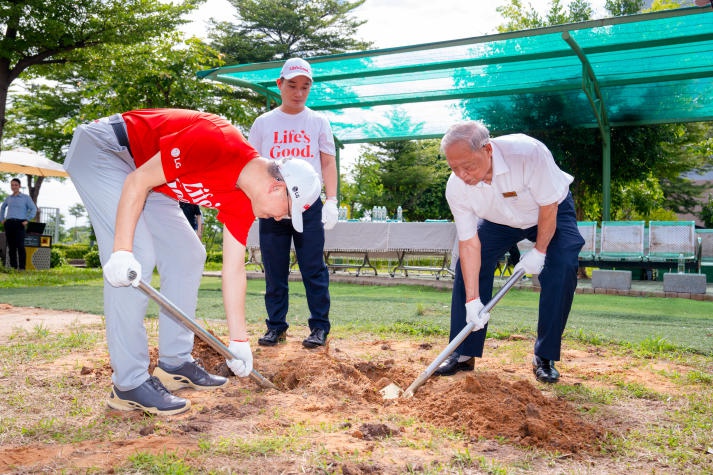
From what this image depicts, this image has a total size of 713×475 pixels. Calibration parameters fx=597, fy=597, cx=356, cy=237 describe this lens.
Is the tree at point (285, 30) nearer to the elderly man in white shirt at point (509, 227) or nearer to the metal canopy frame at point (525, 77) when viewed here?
the metal canopy frame at point (525, 77)

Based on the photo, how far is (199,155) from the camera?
228 centimetres

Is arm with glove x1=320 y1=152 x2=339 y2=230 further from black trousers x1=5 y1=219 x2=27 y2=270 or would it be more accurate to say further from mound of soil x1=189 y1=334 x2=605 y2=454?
black trousers x1=5 y1=219 x2=27 y2=270

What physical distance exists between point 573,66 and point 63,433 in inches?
386

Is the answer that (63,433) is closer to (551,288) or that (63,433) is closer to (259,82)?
(551,288)

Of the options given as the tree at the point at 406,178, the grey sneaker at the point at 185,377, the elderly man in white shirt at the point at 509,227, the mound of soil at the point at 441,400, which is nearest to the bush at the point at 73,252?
the tree at the point at 406,178

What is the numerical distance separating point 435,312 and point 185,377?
3315mm

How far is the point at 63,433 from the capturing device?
2232mm

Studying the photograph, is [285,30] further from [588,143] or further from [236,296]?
[236,296]

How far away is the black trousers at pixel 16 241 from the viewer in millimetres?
11844

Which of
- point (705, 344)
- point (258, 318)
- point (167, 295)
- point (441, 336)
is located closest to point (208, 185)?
point (167, 295)

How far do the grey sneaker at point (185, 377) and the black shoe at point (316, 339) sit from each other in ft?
3.13

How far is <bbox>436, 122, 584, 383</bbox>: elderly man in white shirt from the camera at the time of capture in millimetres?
2926

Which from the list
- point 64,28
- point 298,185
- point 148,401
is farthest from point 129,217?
point 64,28

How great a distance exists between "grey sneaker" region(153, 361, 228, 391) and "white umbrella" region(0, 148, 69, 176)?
474 inches
